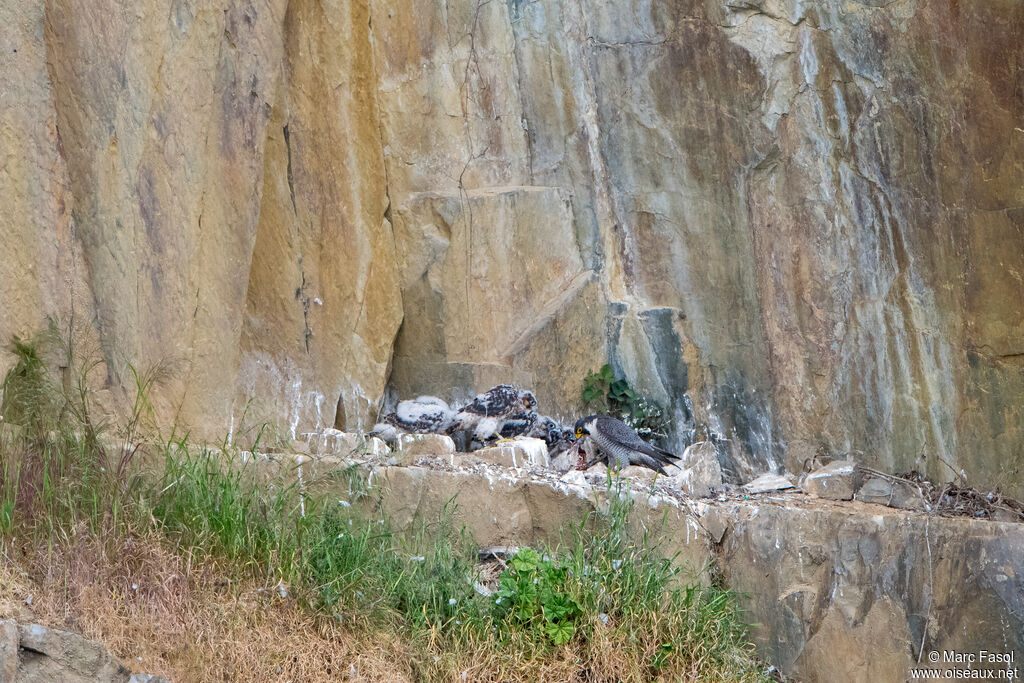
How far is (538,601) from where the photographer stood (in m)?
→ 4.47

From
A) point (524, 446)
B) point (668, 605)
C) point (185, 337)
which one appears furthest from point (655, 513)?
point (185, 337)

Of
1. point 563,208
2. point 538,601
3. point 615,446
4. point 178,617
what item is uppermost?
point 563,208

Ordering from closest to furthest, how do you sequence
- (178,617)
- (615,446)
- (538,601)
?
(178,617), (538,601), (615,446)

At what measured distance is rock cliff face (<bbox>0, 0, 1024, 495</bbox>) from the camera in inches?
205

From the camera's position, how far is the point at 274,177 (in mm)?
6055

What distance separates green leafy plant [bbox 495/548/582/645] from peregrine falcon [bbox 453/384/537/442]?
1.70m

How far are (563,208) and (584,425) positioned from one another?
1517 mm

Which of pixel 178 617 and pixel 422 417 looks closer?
pixel 178 617

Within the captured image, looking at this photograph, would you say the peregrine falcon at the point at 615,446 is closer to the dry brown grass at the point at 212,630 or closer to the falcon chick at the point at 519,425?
the falcon chick at the point at 519,425

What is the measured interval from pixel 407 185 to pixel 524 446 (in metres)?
2.00

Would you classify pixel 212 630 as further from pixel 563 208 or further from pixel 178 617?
pixel 563 208

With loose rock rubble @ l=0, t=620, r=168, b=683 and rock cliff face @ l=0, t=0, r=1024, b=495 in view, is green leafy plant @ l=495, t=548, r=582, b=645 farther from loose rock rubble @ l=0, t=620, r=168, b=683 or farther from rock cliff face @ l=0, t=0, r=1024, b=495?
rock cliff face @ l=0, t=0, r=1024, b=495

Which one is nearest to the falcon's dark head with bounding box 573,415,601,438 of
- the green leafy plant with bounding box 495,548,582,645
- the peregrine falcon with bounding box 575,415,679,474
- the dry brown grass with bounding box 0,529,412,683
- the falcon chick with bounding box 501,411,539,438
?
the peregrine falcon with bounding box 575,415,679,474

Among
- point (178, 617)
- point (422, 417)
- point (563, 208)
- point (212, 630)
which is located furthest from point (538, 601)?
point (563, 208)
